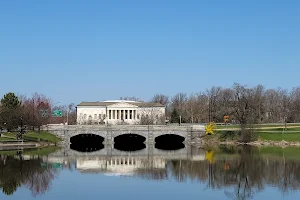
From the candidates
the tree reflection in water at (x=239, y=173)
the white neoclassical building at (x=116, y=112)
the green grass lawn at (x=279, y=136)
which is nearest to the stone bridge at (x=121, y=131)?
the green grass lawn at (x=279, y=136)

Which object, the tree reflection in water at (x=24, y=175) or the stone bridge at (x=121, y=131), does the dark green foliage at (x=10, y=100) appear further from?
the tree reflection in water at (x=24, y=175)

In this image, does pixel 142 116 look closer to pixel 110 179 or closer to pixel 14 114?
pixel 14 114

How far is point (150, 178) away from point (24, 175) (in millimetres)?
10681

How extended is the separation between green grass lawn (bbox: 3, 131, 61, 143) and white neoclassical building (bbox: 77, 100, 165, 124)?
43717 millimetres

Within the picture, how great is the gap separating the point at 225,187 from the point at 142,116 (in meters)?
90.1

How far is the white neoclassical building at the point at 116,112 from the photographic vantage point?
129375mm

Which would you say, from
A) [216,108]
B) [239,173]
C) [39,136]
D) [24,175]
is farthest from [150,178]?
[216,108]

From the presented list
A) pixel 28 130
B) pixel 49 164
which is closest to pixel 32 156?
pixel 49 164

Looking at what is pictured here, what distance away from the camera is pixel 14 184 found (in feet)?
Answer: 112

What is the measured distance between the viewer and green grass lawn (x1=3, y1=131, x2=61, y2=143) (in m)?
77.9

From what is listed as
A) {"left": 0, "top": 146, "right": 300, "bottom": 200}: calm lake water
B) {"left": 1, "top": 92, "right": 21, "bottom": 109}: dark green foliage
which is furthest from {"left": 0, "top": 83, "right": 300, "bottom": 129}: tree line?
{"left": 0, "top": 146, "right": 300, "bottom": 200}: calm lake water

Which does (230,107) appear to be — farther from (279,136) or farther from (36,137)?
(36,137)

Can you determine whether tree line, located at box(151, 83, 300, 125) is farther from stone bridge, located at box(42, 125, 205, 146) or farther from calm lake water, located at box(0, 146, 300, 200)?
calm lake water, located at box(0, 146, 300, 200)

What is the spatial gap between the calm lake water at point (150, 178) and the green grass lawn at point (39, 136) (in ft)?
75.7
